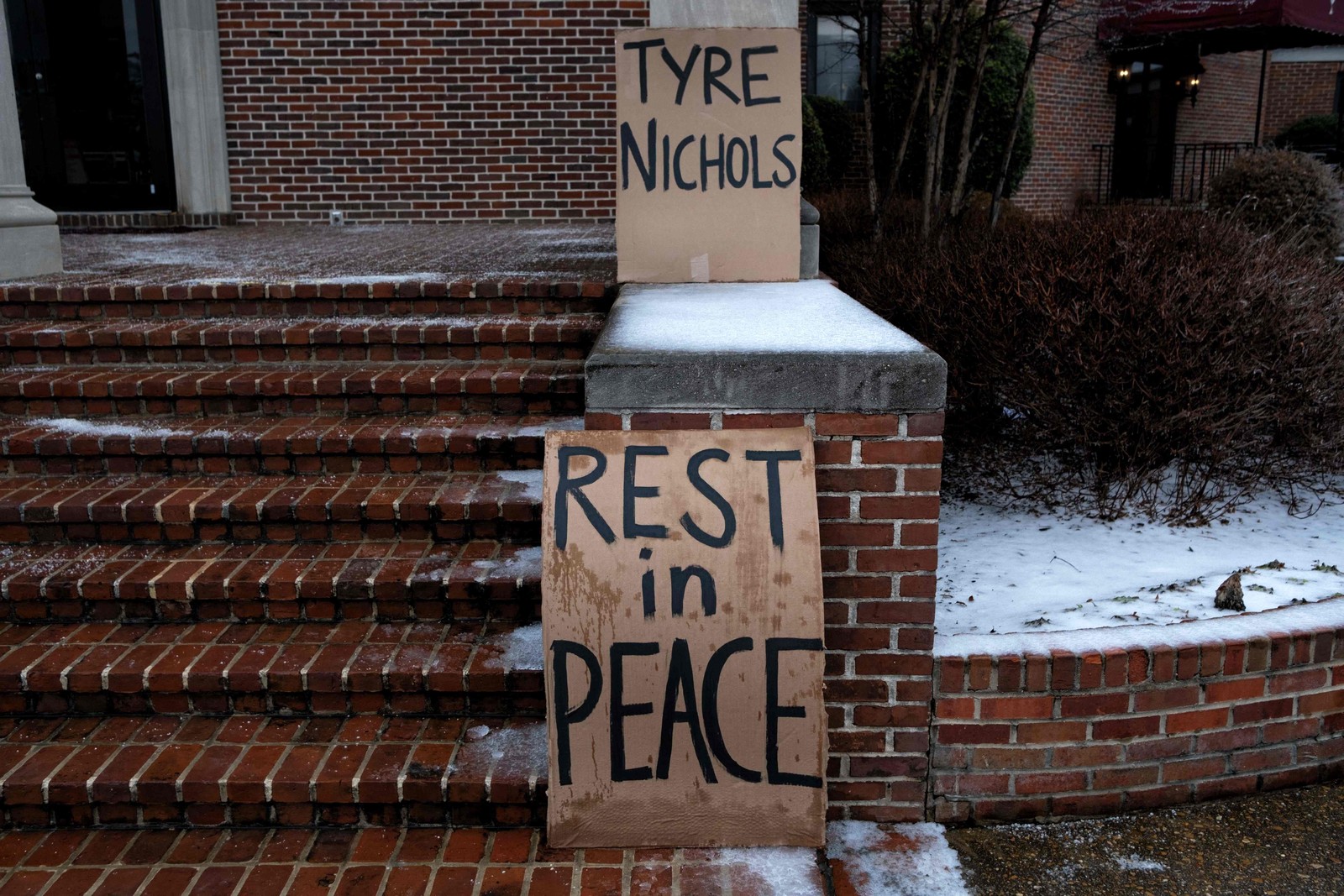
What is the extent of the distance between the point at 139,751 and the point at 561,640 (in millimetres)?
1157

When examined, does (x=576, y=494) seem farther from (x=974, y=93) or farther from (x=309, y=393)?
(x=974, y=93)

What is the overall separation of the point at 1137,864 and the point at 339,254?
5093 millimetres

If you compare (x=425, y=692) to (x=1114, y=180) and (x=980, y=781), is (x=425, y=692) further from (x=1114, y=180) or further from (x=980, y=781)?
(x=1114, y=180)

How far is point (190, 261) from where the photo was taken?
18.6ft

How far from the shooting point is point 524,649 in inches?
113

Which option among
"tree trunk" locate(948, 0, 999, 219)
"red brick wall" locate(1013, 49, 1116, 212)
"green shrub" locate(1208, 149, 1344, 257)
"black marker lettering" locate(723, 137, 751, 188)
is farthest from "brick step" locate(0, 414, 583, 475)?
"red brick wall" locate(1013, 49, 1116, 212)

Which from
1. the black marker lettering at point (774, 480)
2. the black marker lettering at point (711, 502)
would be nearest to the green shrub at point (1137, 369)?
the black marker lettering at point (774, 480)

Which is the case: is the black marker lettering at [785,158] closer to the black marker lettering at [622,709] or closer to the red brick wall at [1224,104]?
the black marker lettering at [622,709]

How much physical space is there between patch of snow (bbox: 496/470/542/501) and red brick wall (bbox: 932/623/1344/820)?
1331 mm

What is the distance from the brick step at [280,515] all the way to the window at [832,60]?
33.9ft

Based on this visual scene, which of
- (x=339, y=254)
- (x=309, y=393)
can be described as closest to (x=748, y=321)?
(x=309, y=393)

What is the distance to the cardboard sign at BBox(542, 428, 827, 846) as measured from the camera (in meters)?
2.40

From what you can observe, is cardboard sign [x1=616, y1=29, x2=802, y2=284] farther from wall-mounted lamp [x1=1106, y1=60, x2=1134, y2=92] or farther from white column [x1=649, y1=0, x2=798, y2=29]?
wall-mounted lamp [x1=1106, y1=60, x2=1134, y2=92]

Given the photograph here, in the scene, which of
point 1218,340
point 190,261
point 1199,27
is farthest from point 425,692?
point 1199,27
